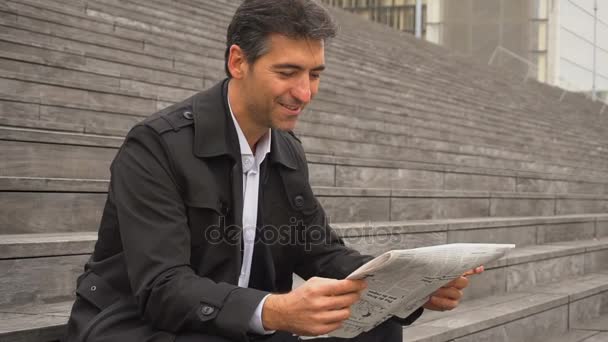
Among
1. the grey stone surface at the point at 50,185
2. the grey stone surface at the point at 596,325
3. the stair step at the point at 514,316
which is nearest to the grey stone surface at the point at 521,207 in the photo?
the stair step at the point at 514,316

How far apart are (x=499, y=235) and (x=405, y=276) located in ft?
11.5

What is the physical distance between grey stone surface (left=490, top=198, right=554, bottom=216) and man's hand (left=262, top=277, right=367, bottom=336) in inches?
174

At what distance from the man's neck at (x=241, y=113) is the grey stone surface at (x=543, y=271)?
2.84m

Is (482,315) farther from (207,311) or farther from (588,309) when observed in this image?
(207,311)

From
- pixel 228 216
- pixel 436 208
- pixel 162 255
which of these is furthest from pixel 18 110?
pixel 436 208

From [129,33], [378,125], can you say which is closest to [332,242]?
[129,33]

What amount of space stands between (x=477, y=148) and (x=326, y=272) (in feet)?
21.7

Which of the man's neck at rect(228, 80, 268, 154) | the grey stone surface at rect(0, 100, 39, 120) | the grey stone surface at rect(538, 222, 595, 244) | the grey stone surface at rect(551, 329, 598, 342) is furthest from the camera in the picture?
the grey stone surface at rect(538, 222, 595, 244)

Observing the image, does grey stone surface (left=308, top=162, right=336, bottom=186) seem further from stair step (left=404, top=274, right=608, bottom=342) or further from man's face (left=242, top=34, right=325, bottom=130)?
man's face (left=242, top=34, right=325, bottom=130)

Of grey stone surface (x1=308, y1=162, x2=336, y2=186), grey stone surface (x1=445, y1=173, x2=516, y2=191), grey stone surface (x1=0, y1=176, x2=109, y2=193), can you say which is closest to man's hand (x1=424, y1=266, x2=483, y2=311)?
grey stone surface (x1=0, y1=176, x2=109, y2=193)

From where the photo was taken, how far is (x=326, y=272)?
222 centimetres

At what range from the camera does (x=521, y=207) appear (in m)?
6.27

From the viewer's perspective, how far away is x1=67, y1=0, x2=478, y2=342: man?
1.66m

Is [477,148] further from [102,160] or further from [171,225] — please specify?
[171,225]
